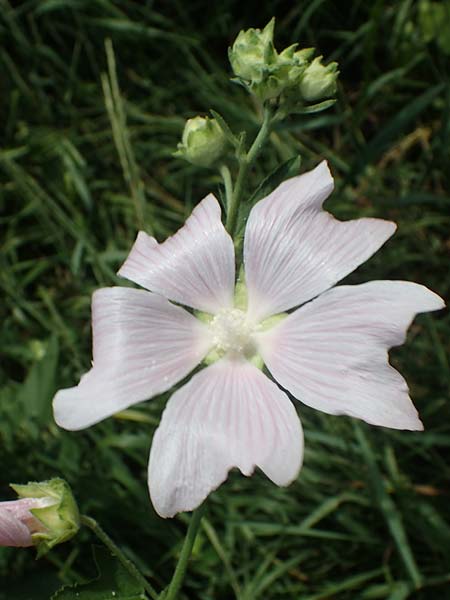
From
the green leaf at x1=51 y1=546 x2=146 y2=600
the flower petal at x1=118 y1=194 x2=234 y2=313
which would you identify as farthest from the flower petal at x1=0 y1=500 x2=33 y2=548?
the flower petal at x1=118 y1=194 x2=234 y2=313

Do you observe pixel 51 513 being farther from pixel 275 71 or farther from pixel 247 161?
pixel 275 71

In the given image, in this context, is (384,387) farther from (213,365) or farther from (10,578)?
(10,578)

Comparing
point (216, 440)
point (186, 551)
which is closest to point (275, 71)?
point (216, 440)

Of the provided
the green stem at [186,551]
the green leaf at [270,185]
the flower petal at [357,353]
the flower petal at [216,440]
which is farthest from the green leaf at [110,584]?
the green leaf at [270,185]

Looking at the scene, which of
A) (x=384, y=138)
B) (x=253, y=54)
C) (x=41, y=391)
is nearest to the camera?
(x=253, y=54)

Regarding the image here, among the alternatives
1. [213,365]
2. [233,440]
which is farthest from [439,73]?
[233,440]

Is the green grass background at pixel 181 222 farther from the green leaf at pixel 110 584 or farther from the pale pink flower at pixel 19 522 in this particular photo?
the pale pink flower at pixel 19 522

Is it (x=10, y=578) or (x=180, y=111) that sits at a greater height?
(x=180, y=111)
